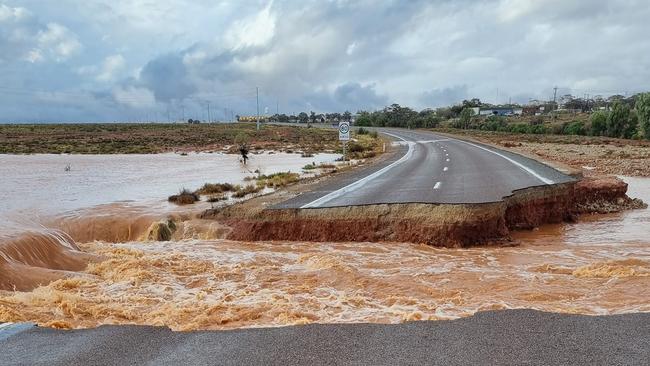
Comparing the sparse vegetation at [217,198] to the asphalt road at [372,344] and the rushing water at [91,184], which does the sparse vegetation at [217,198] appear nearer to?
the rushing water at [91,184]

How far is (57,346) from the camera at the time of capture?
5980 millimetres

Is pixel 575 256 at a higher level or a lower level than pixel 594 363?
lower

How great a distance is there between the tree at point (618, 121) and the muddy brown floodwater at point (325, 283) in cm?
8197

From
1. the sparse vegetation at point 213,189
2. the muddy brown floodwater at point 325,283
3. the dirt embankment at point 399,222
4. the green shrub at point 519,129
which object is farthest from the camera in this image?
the green shrub at point 519,129

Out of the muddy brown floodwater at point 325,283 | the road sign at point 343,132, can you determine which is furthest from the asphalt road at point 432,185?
the road sign at point 343,132

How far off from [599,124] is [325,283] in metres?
92.5

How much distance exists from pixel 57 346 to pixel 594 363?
559 centimetres

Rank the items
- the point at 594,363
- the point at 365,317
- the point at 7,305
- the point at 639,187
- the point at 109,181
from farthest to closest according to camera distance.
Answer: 1. the point at 109,181
2. the point at 639,187
3. the point at 7,305
4. the point at 365,317
5. the point at 594,363

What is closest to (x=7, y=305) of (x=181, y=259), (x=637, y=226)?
(x=181, y=259)

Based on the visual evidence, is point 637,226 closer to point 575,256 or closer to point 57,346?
point 575,256

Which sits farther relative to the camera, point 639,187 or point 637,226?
point 639,187

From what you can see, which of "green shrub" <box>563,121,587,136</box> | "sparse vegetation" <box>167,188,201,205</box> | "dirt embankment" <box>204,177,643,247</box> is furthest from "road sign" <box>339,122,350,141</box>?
"green shrub" <box>563,121,587,136</box>

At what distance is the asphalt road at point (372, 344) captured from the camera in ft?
17.4

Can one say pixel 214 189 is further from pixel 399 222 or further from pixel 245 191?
pixel 399 222
